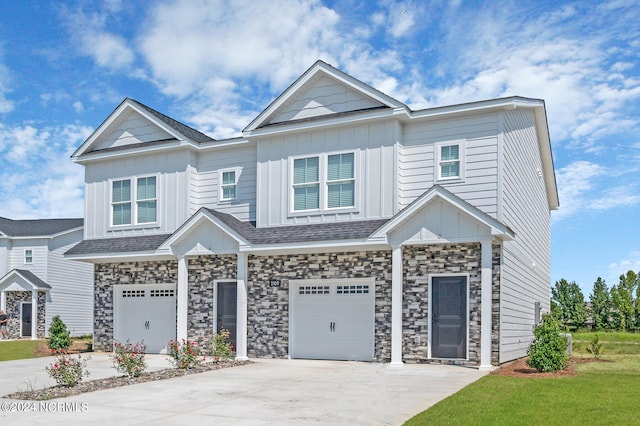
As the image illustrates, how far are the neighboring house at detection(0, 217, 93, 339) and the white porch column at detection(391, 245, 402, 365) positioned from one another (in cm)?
2562

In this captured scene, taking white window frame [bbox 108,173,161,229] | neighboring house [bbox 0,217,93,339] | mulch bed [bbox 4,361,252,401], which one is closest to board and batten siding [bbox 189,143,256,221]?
white window frame [bbox 108,173,161,229]

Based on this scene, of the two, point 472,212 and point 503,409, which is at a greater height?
point 472,212

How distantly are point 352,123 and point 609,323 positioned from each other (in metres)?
26.8

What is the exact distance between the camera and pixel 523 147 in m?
20.4

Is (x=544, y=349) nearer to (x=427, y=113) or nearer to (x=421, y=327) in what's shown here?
(x=421, y=327)

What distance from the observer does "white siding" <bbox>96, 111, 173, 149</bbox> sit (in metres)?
22.8

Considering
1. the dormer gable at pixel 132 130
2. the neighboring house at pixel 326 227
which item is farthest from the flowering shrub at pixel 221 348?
the dormer gable at pixel 132 130

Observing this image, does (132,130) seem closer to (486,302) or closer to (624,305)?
(486,302)

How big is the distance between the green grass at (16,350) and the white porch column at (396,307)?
14.1 m

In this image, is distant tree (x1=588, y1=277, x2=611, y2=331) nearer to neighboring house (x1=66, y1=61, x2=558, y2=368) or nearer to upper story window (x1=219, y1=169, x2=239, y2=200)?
neighboring house (x1=66, y1=61, x2=558, y2=368)

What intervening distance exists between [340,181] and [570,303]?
1023 inches

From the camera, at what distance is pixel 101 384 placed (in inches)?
526

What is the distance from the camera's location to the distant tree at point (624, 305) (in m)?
37.5

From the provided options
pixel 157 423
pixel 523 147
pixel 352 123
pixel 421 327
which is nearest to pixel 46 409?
pixel 157 423
